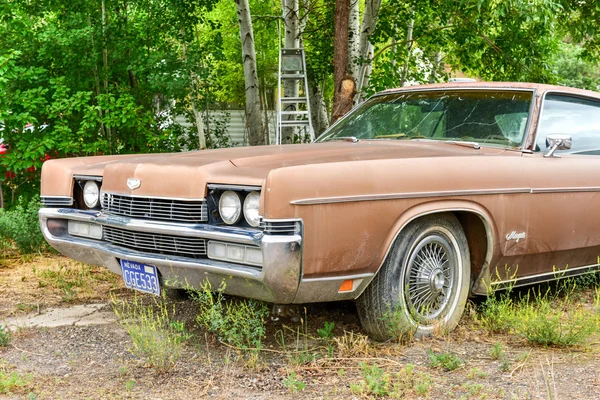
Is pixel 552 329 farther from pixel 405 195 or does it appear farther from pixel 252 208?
pixel 252 208

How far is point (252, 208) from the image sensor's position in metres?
3.98

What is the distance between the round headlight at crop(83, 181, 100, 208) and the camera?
496 centimetres

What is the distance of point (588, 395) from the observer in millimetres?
3721

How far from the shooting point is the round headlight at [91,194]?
4.96m

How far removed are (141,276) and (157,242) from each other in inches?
11.9

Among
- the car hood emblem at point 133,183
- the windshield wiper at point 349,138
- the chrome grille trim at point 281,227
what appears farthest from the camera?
the windshield wiper at point 349,138

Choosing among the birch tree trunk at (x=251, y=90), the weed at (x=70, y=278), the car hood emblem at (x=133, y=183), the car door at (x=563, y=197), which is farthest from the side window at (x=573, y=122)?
the birch tree trunk at (x=251, y=90)

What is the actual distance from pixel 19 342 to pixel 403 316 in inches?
93.2

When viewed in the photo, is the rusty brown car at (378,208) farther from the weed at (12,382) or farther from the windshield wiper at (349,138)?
the weed at (12,382)

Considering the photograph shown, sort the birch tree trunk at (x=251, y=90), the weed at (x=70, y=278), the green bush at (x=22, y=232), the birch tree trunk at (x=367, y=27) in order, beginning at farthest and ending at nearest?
the birch tree trunk at (x=251, y=90) < the birch tree trunk at (x=367, y=27) < the green bush at (x=22, y=232) < the weed at (x=70, y=278)

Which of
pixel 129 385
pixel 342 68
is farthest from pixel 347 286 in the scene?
pixel 342 68

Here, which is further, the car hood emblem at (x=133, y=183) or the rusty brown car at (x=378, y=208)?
the car hood emblem at (x=133, y=183)

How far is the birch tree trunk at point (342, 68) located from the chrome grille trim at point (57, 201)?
493 centimetres

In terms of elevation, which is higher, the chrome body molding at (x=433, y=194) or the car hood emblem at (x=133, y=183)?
the car hood emblem at (x=133, y=183)
